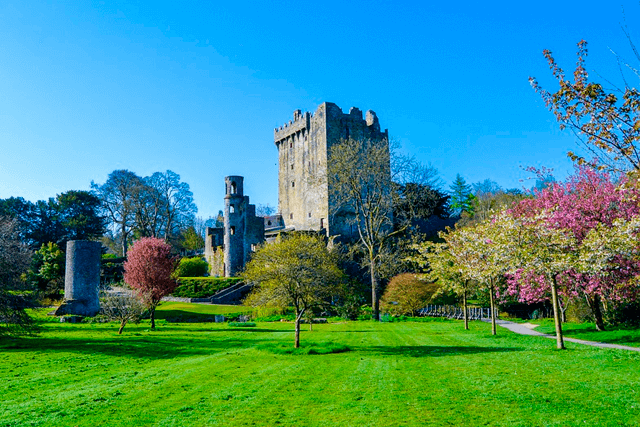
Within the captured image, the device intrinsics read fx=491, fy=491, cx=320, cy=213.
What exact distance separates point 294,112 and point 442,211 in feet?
78.6

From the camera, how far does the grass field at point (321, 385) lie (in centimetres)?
784

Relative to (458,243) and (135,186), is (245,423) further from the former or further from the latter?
(135,186)

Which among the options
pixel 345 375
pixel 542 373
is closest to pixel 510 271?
pixel 542 373

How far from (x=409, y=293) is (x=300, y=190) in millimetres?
32532

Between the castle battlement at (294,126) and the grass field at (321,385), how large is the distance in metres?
47.8

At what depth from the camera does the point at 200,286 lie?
1918 inches

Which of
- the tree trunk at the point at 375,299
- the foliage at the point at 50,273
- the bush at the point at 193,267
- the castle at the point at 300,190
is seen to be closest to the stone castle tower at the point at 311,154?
the castle at the point at 300,190

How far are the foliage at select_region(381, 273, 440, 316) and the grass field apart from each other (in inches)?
643

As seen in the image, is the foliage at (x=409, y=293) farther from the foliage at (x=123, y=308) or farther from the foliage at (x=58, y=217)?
the foliage at (x=58, y=217)

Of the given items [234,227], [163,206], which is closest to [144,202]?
[163,206]

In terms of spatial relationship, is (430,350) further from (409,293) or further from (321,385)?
(409,293)

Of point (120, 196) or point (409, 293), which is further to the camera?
point (120, 196)

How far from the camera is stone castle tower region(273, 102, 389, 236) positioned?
186ft

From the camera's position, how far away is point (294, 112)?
65438mm
